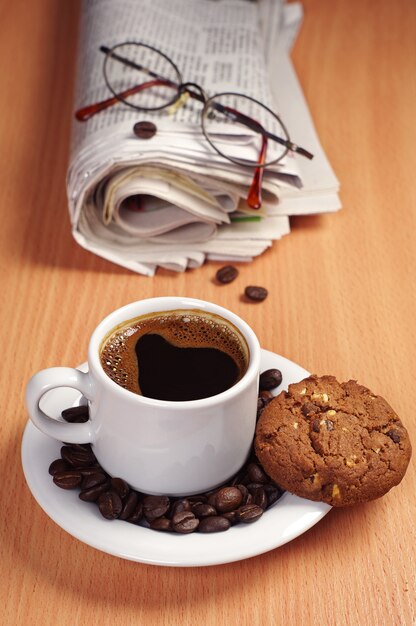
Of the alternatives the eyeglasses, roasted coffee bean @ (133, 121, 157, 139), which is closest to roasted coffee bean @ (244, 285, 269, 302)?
the eyeglasses

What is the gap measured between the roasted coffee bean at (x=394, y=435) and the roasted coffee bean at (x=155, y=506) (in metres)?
0.22

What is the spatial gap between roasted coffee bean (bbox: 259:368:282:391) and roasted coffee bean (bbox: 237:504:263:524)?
0.56ft

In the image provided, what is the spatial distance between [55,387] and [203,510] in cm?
18

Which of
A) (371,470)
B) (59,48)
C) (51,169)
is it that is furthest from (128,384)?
(59,48)

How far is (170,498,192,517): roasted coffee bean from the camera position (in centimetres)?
76

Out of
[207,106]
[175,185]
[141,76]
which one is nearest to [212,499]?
[175,185]

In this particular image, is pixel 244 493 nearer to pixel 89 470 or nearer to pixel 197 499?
pixel 197 499

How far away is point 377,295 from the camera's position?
47.0 inches

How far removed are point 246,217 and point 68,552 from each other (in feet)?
2.18

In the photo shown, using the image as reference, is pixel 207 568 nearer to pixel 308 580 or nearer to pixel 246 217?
pixel 308 580

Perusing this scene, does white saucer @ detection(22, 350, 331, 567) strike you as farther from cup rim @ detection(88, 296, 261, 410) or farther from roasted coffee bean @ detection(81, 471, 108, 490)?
cup rim @ detection(88, 296, 261, 410)

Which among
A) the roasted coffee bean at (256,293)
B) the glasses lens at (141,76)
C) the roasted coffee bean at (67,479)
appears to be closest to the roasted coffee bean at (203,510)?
the roasted coffee bean at (67,479)

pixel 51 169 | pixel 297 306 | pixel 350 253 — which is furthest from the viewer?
A: pixel 51 169

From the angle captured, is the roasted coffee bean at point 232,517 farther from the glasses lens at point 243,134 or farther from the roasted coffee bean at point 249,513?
the glasses lens at point 243,134
